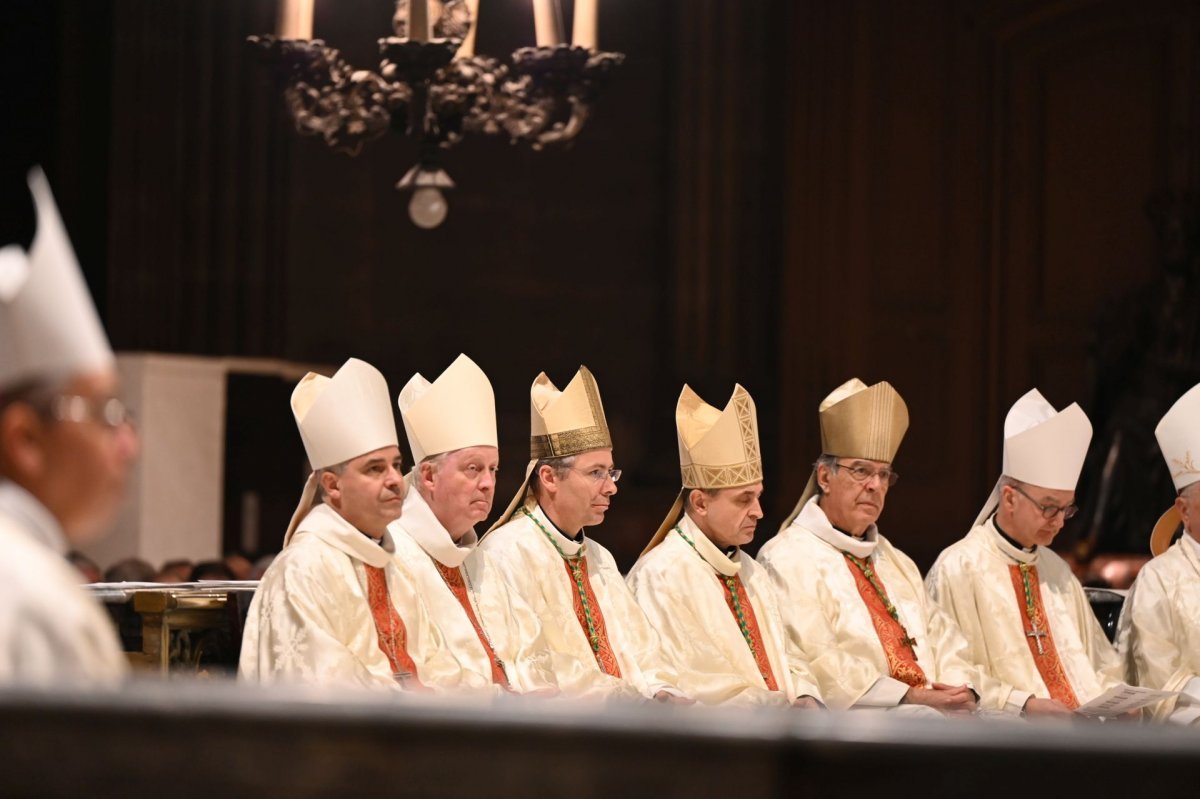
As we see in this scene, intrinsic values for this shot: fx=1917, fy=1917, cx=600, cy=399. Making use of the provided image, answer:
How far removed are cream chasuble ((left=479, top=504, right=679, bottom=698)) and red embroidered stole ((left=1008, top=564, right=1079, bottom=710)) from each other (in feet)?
4.36

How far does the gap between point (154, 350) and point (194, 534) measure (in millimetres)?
1224

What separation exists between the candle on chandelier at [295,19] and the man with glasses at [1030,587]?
9.11 feet

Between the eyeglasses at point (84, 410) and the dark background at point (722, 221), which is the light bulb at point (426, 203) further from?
the eyeglasses at point (84, 410)

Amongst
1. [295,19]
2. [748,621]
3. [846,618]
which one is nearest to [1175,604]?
[846,618]

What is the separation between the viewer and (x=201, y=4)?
33.2 ft

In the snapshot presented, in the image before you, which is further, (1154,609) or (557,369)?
(557,369)

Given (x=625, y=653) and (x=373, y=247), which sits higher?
(x=373, y=247)

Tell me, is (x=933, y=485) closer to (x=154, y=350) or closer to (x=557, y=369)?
(x=557, y=369)

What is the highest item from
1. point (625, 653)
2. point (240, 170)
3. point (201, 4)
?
point (201, 4)

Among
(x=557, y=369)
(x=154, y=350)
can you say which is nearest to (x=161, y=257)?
(x=154, y=350)

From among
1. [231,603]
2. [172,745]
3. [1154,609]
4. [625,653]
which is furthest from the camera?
[1154,609]

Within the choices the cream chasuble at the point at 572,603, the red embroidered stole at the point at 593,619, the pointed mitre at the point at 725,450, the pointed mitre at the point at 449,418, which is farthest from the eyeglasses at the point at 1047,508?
the pointed mitre at the point at 449,418

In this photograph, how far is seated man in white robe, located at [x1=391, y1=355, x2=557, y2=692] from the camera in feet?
16.9

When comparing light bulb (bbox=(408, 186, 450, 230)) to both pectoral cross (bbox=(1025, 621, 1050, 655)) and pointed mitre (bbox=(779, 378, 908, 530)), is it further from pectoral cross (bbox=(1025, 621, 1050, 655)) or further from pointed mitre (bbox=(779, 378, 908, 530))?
pectoral cross (bbox=(1025, 621, 1050, 655))
